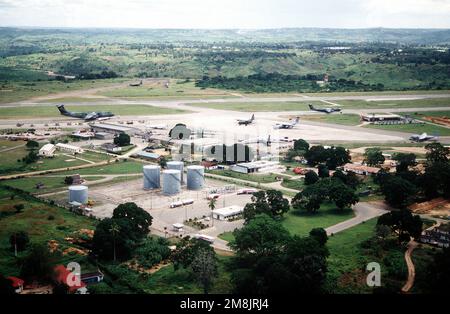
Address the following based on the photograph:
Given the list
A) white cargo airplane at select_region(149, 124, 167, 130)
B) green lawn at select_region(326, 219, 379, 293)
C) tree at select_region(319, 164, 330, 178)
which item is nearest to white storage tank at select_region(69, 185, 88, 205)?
green lawn at select_region(326, 219, 379, 293)

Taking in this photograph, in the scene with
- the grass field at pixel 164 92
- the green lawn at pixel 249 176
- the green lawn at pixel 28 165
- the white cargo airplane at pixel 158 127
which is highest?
the grass field at pixel 164 92

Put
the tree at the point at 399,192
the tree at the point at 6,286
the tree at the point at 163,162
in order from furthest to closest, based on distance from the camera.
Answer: the tree at the point at 163,162
the tree at the point at 399,192
the tree at the point at 6,286

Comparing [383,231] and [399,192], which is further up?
[399,192]

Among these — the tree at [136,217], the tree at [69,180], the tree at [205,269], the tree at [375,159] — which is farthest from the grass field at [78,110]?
the tree at [205,269]

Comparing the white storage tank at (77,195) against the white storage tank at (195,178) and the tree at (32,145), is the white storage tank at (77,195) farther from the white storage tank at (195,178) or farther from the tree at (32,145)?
the tree at (32,145)

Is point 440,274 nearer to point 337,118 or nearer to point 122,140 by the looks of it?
point 122,140

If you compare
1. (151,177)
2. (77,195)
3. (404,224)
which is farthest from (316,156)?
(77,195)

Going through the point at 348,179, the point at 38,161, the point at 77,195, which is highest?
the point at 348,179
